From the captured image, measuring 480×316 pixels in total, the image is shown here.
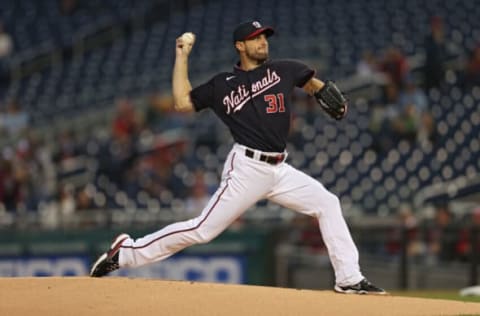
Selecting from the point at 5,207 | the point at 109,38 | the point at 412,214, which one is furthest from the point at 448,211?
the point at 109,38

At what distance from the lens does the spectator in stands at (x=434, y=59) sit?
17.1 m

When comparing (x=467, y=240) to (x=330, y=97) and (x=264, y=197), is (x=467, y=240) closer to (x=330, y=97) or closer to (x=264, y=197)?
(x=330, y=97)

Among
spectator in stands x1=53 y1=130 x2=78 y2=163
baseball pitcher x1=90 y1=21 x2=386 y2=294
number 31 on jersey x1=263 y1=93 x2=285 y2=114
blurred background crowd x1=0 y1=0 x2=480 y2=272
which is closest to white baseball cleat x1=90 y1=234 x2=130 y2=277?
baseball pitcher x1=90 y1=21 x2=386 y2=294

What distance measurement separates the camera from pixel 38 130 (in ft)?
65.0

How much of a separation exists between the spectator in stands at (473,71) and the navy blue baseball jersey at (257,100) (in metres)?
10.2

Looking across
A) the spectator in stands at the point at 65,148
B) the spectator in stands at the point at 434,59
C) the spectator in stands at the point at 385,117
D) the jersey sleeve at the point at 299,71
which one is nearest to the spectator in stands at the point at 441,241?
the spectator in stands at the point at 385,117

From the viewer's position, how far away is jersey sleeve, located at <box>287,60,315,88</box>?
7238mm

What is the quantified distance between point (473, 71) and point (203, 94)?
10.5 m

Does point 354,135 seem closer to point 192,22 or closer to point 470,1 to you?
point 470,1

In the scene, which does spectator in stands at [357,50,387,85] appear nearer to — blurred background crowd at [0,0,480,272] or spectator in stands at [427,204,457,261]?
blurred background crowd at [0,0,480,272]

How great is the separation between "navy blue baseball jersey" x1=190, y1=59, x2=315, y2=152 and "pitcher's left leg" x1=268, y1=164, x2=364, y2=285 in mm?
224

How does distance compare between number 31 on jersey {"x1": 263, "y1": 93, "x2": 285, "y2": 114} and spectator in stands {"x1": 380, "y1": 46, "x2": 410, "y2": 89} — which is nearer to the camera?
number 31 on jersey {"x1": 263, "y1": 93, "x2": 285, "y2": 114}

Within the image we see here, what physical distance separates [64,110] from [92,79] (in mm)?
1265

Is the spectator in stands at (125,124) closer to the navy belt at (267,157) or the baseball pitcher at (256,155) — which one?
the baseball pitcher at (256,155)
